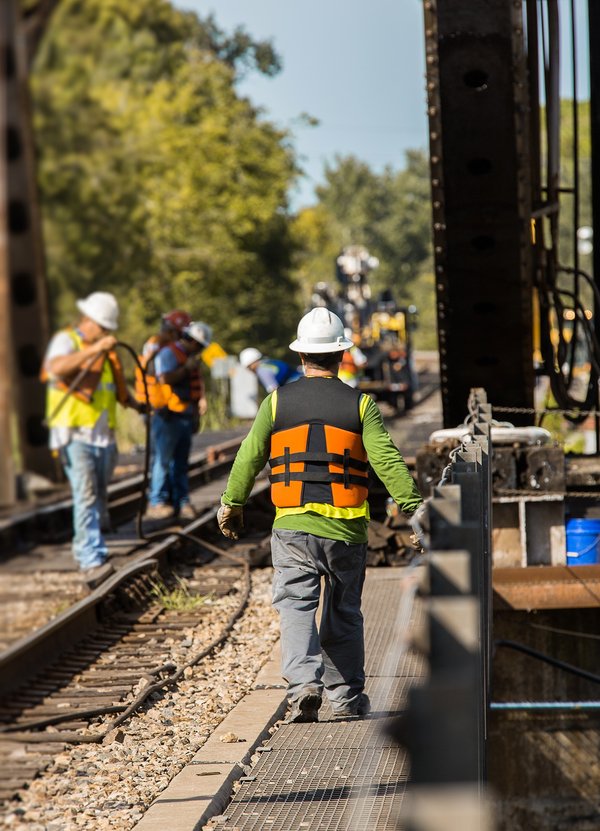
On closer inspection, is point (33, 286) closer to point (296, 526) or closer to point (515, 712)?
point (296, 526)

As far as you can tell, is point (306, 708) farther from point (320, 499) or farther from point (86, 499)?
point (86, 499)

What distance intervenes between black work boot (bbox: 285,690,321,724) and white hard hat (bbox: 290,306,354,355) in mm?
1616

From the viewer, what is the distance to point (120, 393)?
11.0 meters

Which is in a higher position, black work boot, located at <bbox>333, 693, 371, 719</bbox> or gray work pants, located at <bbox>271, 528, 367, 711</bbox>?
gray work pants, located at <bbox>271, 528, 367, 711</bbox>

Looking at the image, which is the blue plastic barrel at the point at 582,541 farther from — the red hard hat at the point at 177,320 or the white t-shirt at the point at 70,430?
the red hard hat at the point at 177,320

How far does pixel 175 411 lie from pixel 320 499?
7.27m

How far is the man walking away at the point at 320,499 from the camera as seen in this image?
6.19 meters

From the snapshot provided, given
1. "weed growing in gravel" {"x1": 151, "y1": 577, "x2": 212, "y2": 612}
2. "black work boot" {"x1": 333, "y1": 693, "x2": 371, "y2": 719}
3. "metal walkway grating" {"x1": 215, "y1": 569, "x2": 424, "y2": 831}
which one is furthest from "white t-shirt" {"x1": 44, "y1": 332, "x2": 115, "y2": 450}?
"black work boot" {"x1": 333, "y1": 693, "x2": 371, "y2": 719}

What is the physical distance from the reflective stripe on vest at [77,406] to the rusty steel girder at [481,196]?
272 centimetres

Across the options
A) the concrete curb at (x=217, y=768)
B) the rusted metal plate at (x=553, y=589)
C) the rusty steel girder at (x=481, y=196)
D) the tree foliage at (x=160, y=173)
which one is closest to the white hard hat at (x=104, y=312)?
the tree foliage at (x=160, y=173)

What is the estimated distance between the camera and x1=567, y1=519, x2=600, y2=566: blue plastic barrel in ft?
31.1

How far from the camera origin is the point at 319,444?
623cm

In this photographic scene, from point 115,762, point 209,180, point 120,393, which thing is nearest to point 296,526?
point 115,762

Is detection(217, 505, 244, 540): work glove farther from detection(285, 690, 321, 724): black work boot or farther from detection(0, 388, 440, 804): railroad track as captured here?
detection(0, 388, 440, 804): railroad track
